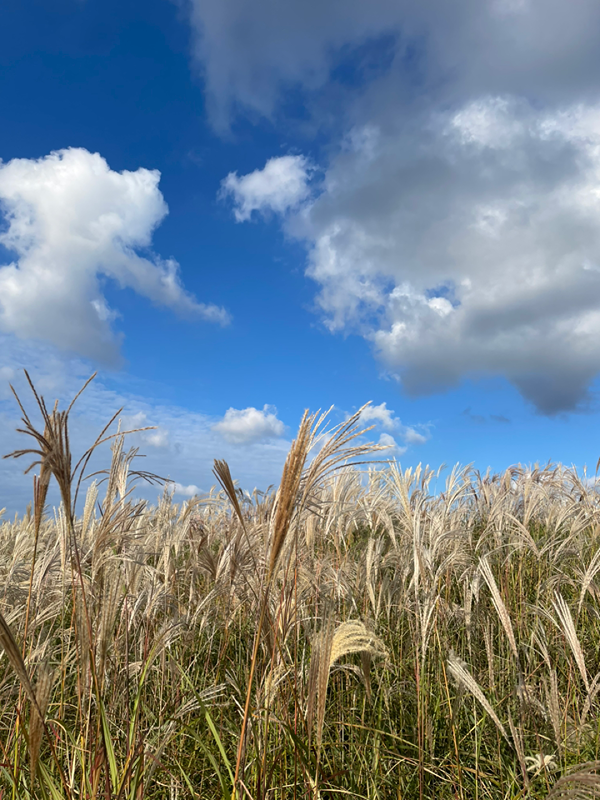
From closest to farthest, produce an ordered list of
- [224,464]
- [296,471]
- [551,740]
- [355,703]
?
[296,471]
[224,464]
[551,740]
[355,703]

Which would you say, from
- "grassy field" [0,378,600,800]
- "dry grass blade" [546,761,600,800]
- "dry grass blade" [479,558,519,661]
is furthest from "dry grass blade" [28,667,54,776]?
"dry grass blade" [479,558,519,661]

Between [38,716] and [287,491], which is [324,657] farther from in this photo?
[38,716]

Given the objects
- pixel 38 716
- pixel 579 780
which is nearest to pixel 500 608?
pixel 579 780

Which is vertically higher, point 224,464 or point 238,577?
point 224,464

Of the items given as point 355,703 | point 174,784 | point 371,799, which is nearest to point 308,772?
point 371,799

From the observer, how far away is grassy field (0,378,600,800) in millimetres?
1624

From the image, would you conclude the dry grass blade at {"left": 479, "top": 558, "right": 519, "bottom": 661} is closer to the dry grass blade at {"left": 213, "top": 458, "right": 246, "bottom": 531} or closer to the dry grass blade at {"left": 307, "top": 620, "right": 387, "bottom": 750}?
the dry grass blade at {"left": 307, "top": 620, "right": 387, "bottom": 750}

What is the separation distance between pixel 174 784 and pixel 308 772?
917 mm

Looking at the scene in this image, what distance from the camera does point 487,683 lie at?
3.23 m

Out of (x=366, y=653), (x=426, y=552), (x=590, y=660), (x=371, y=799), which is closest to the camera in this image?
(x=366, y=653)

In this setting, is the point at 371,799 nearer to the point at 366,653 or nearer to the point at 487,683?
the point at 366,653

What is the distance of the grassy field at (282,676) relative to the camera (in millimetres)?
1624

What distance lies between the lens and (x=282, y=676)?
204cm

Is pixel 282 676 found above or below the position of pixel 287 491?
below
